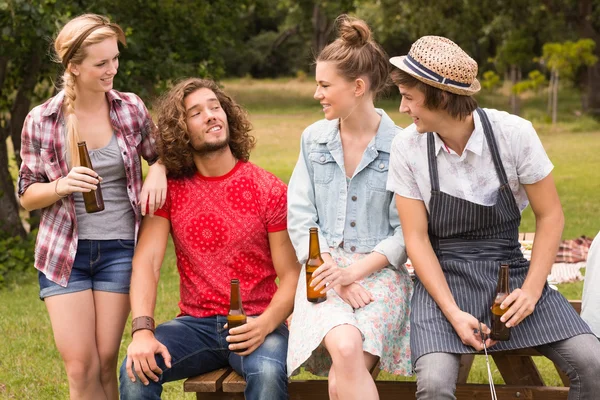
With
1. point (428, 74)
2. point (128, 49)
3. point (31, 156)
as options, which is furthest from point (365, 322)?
point (128, 49)

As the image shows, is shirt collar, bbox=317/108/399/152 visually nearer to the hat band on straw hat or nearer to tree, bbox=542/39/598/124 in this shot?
the hat band on straw hat

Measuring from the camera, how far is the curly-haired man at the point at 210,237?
3.98 metres

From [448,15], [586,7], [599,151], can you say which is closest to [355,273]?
[599,151]

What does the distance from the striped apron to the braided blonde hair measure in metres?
1.56

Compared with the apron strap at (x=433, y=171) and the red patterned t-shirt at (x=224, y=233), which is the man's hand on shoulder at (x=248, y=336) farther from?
the apron strap at (x=433, y=171)

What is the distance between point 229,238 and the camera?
4.07 m

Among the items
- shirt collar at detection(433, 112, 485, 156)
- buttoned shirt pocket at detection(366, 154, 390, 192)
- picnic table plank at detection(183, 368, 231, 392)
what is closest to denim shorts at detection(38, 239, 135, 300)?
picnic table plank at detection(183, 368, 231, 392)

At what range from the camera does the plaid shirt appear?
4.00 m

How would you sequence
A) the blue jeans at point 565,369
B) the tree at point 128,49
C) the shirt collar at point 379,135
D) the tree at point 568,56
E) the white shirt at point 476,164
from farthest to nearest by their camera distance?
the tree at point 568,56 < the tree at point 128,49 < the shirt collar at point 379,135 < the white shirt at point 476,164 < the blue jeans at point 565,369

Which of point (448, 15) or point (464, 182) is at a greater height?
point (464, 182)

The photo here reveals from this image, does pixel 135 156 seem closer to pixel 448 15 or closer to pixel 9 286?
pixel 9 286

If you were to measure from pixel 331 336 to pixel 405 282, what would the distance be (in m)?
0.66

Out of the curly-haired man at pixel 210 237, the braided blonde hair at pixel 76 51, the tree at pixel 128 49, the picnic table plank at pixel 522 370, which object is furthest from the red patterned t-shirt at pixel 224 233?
the tree at pixel 128 49

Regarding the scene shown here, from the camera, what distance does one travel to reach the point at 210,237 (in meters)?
4.08
